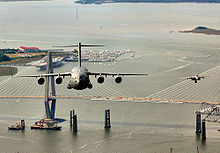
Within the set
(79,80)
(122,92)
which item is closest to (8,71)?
(122,92)

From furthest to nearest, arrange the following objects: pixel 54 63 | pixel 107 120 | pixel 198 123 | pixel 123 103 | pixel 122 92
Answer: pixel 54 63
pixel 122 92
pixel 123 103
pixel 107 120
pixel 198 123

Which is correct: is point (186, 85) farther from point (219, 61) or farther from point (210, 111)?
point (219, 61)

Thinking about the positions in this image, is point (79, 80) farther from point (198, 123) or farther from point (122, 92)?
point (122, 92)

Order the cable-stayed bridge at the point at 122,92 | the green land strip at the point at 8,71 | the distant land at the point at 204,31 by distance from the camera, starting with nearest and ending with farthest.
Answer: the cable-stayed bridge at the point at 122,92, the green land strip at the point at 8,71, the distant land at the point at 204,31

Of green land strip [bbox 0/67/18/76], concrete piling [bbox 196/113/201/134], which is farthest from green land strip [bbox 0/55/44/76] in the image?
concrete piling [bbox 196/113/201/134]

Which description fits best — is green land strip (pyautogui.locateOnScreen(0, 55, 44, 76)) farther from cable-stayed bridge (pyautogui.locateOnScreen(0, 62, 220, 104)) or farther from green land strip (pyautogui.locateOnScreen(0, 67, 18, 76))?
cable-stayed bridge (pyautogui.locateOnScreen(0, 62, 220, 104))

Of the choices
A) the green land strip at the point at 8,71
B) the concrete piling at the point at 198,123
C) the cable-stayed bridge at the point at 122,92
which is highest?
the green land strip at the point at 8,71

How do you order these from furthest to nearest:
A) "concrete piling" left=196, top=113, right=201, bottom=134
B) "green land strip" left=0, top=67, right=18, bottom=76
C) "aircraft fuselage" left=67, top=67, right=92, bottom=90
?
"green land strip" left=0, top=67, right=18, bottom=76
"concrete piling" left=196, top=113, right=201, bottom=134
"aircraft fuselage" left=67, top=67, right=92, bottom=90

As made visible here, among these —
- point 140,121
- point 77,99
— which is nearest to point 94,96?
point 77,99

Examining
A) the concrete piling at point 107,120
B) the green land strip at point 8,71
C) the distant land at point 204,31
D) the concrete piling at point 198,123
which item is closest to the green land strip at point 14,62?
the green land strip at point 8,71

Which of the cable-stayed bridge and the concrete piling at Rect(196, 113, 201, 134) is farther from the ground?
the cable-stayed bridge

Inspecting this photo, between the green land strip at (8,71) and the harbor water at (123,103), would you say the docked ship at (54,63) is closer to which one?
the harbor water at (123,103)

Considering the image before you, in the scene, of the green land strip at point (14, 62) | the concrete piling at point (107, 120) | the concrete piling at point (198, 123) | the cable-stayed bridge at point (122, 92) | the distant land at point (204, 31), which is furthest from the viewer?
the distant land at point (204, 31)
